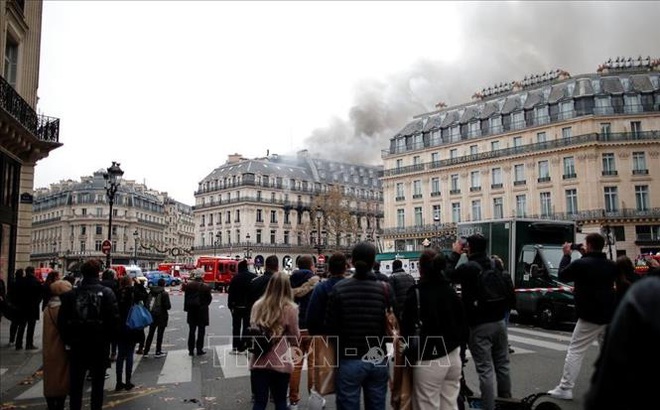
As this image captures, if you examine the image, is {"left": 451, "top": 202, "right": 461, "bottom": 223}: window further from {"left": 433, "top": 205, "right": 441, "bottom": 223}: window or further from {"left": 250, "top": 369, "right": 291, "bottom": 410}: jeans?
{"left": 250, "top": 369, "right": 291, "bottom": 410}: jeans

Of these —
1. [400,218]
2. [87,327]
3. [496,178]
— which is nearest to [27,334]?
[87,327]

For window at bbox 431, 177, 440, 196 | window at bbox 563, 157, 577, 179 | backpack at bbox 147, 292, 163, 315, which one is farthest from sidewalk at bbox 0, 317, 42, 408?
window at bbox 431, 177, 440, 196

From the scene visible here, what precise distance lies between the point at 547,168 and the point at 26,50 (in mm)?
45932

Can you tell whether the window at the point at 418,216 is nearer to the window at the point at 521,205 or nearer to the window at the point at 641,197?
the window at the point at 521,205

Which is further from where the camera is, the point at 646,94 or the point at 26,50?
the point at 646,94

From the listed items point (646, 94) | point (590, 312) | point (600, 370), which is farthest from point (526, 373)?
point (646, 94)

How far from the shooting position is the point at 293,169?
86.7 metres

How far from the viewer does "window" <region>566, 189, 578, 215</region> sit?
48250 millimetres

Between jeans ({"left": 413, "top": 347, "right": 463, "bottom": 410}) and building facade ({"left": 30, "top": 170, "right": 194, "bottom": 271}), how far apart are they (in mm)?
94390

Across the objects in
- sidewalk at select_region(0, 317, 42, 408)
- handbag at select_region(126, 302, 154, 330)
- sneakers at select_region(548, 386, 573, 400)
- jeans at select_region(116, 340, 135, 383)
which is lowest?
sidewalk at select_region(0, 317, 42, 408)

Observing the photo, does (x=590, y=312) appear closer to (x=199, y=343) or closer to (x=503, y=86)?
(x=199, y=343)

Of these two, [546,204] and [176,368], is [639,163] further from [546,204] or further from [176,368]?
[176,368]

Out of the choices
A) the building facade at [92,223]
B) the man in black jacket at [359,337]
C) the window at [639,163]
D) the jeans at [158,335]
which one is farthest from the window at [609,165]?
the building facade at [92,223]

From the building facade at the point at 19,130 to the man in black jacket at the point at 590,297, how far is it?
14507 millimetres
